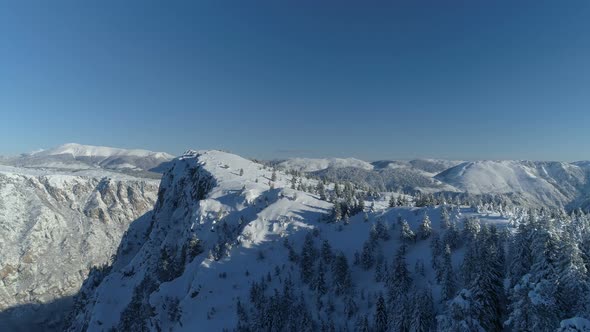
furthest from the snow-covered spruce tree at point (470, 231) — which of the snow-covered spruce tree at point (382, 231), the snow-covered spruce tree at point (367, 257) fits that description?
the snow-covered spruce tree at point (367, 257)

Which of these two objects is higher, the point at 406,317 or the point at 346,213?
the point at 346,213

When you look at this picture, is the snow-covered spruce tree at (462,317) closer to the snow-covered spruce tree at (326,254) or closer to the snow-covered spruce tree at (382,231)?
the snow-covered spruce tree at (326,254)

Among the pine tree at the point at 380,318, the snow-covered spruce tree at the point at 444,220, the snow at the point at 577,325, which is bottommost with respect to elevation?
the pine tree at the point at 380,318

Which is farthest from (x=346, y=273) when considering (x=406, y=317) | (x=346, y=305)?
(x=406, y=317)

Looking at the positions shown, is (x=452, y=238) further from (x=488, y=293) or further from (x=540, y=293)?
(x=540, y=293)

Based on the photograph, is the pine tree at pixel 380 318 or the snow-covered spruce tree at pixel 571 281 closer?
the snow-covered spruce tree at pixel 571 281

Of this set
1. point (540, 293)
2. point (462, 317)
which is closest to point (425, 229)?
point (462, 317)

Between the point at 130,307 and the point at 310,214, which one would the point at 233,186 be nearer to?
the point at 310,214

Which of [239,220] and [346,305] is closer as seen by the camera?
[346,305]

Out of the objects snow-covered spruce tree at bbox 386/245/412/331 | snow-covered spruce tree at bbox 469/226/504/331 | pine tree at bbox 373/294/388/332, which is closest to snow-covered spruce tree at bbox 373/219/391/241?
snow-covered spruce tree at bbox 386/245/412/331
